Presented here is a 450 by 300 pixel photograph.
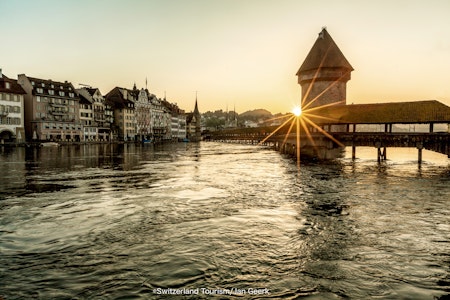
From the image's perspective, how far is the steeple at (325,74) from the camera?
170ft

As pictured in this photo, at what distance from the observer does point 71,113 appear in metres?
75.2

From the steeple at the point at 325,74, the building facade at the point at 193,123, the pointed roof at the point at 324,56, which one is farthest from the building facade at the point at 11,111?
the building facade at the point at 193,123

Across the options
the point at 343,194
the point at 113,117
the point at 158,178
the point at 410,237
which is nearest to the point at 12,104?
the point at 113,117

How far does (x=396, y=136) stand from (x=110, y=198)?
95.4ft

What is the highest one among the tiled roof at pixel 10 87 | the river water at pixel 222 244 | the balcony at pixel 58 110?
the tiled roof at pixel 10 87

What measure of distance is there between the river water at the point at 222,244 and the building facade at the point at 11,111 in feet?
173

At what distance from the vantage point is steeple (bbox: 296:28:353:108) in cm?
5169

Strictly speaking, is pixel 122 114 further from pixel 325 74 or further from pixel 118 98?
pixel 325 74

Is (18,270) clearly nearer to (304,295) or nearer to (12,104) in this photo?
(304,295)

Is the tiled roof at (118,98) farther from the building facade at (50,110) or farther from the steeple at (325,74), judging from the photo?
the steeple at (325,74)

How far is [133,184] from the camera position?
1755 cm

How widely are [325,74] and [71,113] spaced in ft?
179

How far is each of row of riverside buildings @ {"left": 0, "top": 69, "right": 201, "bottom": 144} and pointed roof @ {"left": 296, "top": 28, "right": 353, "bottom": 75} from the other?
5008 centimetres

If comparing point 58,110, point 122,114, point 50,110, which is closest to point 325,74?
point 58,110
